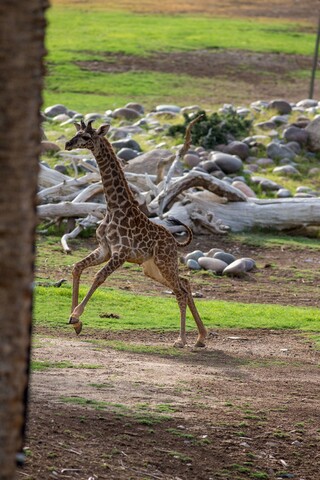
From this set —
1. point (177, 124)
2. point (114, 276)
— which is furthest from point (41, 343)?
point (177, 124)

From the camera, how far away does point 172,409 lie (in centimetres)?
801

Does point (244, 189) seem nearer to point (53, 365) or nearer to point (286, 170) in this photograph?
point (286, 170)

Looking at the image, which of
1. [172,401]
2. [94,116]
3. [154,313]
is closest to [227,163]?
[94,116]

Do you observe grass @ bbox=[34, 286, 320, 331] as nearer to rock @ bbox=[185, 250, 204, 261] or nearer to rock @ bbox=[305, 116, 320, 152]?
rock @ bbox=[185, 250, 204, 261]

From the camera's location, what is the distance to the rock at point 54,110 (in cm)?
2747

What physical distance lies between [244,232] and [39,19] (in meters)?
14.3

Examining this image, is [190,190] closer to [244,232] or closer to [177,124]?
[244,232]

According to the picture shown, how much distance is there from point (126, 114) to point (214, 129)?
4.41 meters

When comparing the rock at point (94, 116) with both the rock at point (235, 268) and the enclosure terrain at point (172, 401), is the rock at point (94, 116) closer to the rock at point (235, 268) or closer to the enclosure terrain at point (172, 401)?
the rock at point (235, 268)

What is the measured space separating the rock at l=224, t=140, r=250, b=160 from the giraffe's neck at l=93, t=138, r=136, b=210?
11582 millimetres

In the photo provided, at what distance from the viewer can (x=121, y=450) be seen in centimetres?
697

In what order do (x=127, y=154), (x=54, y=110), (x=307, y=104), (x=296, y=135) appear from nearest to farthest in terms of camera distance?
(x=127, y=154) < (x=296, y=135) < (x=54, y=110) < (x=307, y=104)

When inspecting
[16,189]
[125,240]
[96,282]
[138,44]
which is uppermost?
[16,189]

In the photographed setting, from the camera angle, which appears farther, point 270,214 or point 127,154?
point 127,154
